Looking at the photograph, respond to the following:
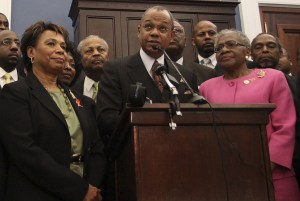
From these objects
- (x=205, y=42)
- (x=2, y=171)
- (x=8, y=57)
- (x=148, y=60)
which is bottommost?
(x=2, y=171)

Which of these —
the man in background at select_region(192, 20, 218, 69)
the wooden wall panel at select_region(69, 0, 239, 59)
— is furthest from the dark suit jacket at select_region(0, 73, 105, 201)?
the wooden wall panel at select_region(69, 0, 239, 59)

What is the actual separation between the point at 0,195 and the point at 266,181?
3.89 ft

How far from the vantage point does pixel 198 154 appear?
6.56 feet

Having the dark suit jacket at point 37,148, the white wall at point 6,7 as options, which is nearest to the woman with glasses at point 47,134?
the dark suit jacket at point 37,148

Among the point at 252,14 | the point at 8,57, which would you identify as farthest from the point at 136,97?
the point at 252,14

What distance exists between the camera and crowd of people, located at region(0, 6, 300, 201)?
90.9 inches

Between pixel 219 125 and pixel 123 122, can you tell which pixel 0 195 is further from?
pixel 219 125

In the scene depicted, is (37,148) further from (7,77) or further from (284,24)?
(284,24)

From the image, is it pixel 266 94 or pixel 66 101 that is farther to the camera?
pixel 266 94

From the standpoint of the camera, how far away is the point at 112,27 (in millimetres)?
5539

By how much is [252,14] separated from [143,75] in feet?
13.3

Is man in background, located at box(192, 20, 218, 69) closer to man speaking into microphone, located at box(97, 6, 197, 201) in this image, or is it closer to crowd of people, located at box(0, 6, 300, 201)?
crowd of people, located at box(0, 6, 300, 201)

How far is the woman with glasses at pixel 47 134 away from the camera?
2287mm

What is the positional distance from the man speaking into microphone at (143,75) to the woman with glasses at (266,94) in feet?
0.68
